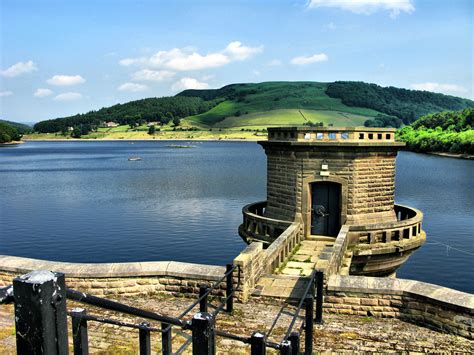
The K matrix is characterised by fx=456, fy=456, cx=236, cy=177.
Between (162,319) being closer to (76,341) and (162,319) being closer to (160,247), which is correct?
(76,341)

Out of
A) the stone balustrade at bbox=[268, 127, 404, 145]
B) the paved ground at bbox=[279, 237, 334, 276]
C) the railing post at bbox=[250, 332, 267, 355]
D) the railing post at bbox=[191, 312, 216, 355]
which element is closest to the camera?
the railing post at bbox=[191, 312, 216, 355]

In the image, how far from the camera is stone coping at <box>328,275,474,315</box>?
9094 mm

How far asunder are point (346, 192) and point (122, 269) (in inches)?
415

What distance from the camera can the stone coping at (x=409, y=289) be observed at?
29.8 ft

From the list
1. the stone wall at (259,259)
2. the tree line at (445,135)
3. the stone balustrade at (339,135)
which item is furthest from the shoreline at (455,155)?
the stone wall at (259,259)

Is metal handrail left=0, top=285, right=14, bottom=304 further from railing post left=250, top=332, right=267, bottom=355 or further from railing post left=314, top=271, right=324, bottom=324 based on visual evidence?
railing post left=314, top=271, right=324, bottom=324

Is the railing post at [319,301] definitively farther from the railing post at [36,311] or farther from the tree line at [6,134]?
the tree line at [6,134]

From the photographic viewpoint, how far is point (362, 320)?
1008 centimetres

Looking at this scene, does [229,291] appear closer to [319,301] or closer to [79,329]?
[319,301]

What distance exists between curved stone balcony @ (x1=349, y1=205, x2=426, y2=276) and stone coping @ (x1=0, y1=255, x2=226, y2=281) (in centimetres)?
904

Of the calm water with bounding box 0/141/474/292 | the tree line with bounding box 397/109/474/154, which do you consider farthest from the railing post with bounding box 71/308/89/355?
the tree line with bounding box 397/109/474/154

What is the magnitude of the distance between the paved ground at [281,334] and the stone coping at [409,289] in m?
0.62

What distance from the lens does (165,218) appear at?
126 ft

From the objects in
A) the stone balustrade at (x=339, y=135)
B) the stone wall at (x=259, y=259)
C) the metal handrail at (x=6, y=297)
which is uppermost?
the stone balustrade at (x=339, y=135)
